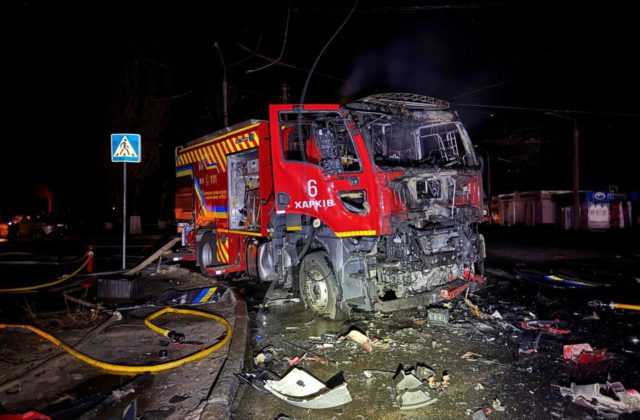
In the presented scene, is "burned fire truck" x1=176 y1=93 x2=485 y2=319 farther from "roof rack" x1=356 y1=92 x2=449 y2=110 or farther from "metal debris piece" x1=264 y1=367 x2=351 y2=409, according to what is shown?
"metal debris piece" x1=264 y1=367 x2=351 y2=409

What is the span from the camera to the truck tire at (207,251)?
1022cm

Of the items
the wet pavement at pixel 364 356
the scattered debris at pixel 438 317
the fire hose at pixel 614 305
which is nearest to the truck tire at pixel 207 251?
the wet pavement at pixel 364 356

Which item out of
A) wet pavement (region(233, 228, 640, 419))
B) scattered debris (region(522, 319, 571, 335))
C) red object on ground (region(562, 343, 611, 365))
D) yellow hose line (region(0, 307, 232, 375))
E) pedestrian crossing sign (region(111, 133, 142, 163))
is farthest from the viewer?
pedestrian crossing sign (region(111, 133, 142, 163))

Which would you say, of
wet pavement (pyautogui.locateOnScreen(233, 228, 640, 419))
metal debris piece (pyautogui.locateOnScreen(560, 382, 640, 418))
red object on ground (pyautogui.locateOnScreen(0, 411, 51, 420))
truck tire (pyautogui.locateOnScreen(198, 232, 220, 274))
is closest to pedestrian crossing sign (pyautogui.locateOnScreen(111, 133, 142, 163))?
truck tire (pyautogui.locateOnScreen(198, 232, 220, 274))

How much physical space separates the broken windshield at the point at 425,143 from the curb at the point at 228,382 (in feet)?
11.1

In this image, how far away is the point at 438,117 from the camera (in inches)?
276

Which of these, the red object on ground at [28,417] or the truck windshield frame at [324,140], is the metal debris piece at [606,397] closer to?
the truck windshield frame at [324,140]

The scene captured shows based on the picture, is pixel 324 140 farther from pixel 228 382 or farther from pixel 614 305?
pixel 614 305

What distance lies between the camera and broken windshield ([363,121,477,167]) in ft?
21.5

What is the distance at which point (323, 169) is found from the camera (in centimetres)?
599

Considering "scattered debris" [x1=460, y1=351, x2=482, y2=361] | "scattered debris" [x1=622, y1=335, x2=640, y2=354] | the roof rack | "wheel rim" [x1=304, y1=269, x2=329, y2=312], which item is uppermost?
the roof rack

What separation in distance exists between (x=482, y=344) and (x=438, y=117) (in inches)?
149

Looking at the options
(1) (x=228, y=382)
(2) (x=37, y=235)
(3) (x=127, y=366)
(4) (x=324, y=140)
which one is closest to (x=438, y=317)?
(4) (x=324, y=140)

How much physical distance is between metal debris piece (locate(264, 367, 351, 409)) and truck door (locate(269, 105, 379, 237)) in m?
2.17
